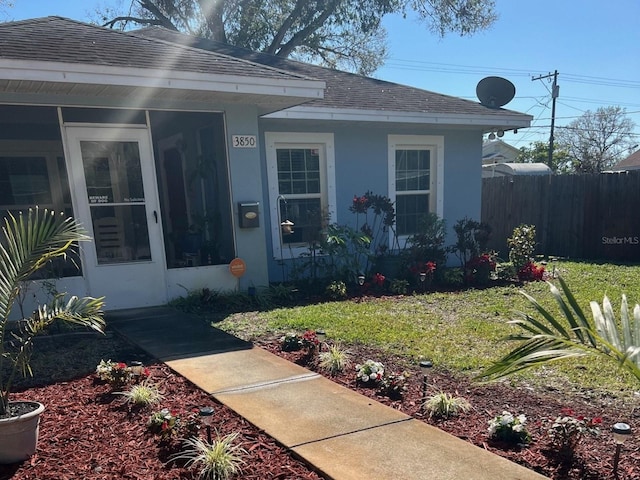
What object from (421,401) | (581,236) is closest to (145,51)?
(421,401)

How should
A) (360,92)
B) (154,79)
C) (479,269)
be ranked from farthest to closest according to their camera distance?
(360,92) → (479,269) → (154,79)

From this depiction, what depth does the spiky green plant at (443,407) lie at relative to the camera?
9.93 ft

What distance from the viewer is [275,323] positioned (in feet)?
18.0

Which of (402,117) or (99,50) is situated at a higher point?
(99,50)

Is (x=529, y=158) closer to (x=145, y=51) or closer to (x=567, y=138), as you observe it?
(x=567, y=138)

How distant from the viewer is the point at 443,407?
3039 mm

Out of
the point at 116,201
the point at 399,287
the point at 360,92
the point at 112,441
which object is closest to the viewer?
the point at 112,441

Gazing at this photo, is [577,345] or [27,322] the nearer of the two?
[577,345]

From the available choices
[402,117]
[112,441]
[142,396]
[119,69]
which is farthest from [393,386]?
[402,117]

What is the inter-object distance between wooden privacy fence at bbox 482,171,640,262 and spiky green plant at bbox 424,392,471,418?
865 centimetres

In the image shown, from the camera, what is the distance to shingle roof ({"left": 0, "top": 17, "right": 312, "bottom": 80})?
4.94 meters

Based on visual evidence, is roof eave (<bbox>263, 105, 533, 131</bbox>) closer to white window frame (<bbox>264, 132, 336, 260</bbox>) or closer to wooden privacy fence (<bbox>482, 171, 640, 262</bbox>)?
white window frame (<bbox>264, 132, 336, 260</bbox>)

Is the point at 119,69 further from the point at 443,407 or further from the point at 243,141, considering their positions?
the point at 443,407

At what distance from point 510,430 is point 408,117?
6.28 m
